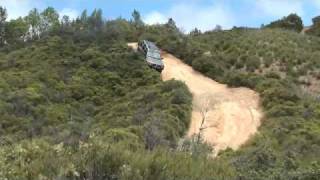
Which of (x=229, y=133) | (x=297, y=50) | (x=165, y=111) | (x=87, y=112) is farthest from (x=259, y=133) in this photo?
(x=297, y=50)

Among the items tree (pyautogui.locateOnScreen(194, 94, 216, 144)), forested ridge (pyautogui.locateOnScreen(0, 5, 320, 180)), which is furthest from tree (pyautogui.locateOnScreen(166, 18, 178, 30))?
tree (pyautogui.locateOnScreen(194, 94, 216, 144))

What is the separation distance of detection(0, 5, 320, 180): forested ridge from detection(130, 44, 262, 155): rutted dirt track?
2.62 feet

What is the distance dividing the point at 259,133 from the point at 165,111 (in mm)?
6145

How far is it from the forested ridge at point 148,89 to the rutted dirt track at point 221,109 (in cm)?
80

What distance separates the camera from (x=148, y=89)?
4547 cm

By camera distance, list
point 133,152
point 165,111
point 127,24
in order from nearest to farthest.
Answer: point 133,152 → point 165,111 → point 127,24

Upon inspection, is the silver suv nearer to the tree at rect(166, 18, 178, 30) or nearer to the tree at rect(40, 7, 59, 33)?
the tree at rect(166, 18, 178, 30)

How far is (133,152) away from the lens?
496 inches

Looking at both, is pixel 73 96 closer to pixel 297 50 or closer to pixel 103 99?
pixel 103 99

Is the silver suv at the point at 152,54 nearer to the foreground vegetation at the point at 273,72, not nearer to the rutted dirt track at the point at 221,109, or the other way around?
the rutted dirt track at the point at 221,109

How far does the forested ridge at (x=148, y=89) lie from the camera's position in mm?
24578

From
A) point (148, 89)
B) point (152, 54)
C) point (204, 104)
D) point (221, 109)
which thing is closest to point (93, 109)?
point (148, 89)

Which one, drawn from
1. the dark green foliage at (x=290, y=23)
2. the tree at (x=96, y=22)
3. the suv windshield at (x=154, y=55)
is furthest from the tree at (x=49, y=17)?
the suv windshield at (x=154, y=55)

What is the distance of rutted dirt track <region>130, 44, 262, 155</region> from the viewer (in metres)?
37.2
